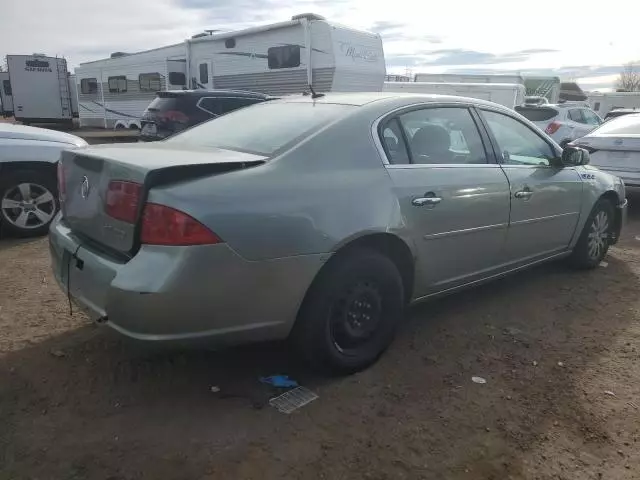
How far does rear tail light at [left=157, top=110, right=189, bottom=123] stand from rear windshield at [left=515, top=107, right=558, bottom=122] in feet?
28.1

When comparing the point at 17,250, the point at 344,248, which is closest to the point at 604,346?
the point at 344,248

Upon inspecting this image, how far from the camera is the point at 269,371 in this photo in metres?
3.04

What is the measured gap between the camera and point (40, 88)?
75.5 ft

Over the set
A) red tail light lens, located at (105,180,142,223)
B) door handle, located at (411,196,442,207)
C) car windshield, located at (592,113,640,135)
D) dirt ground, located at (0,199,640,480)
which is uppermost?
car windshield, located at (592,113,640,135)

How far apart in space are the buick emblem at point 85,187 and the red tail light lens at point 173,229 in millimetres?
612

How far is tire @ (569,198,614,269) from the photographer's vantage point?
477 cm

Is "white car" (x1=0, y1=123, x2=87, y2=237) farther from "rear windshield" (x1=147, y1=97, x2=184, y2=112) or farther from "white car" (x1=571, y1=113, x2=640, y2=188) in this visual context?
Answer: "white car" (x1=571, y1=113, x2=640, y2=188)

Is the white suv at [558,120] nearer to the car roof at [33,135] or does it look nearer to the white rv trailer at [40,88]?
the car roof at [33,135]

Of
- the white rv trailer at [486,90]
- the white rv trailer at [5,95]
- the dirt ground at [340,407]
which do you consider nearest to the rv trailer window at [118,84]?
the white rv trailer at [5,95]

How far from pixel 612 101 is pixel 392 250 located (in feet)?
117

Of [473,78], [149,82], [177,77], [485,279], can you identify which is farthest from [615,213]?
[473,78]

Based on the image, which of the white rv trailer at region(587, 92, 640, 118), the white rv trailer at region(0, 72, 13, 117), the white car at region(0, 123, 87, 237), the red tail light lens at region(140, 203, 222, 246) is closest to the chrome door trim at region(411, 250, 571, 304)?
the red tail light lens at region(140, 203, 222, 246)

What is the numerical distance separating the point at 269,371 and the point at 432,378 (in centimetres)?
92

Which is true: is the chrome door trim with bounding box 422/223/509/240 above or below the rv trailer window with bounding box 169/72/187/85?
below
